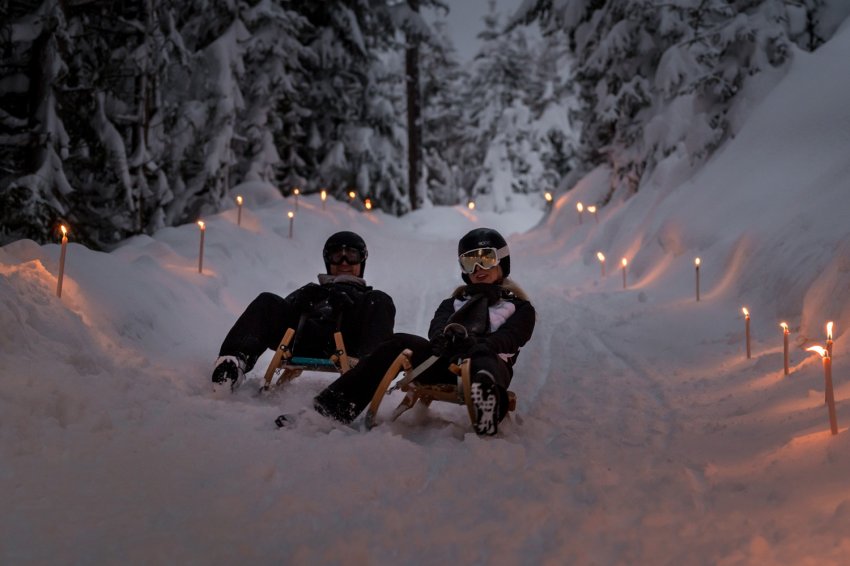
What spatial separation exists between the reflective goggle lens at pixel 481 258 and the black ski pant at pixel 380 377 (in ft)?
3.00

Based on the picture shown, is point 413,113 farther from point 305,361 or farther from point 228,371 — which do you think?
point 228,371

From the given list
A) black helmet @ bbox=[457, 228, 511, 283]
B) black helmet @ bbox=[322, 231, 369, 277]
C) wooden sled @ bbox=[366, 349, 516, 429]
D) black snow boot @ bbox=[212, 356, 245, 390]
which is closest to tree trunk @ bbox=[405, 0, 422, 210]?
black helmet @ bbox=[322, 231, 369, 277]

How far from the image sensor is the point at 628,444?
3805 mm

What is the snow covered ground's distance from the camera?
2.29 metres

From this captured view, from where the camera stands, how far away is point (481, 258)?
16.1 feet

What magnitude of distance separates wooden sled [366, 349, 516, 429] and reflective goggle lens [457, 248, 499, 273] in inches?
41.4

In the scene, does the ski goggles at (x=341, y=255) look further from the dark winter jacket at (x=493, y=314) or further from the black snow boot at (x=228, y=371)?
the black snow boot at (x=228, y=371)

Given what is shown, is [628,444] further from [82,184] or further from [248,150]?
[248,150]

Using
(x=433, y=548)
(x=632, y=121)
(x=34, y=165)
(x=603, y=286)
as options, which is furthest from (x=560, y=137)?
(x=433, y=548)

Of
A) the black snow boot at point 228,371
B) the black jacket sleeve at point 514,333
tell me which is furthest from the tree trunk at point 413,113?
the black snow boot at point 228,371

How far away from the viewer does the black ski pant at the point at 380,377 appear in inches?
153

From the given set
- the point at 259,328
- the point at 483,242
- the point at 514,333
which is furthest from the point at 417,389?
the point at 259,328

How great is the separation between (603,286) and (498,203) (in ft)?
86.5

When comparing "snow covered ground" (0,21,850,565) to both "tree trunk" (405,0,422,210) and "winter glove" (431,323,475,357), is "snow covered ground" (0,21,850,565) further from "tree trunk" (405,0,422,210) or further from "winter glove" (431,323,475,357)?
"tree trunk" (405,0,422,210)
